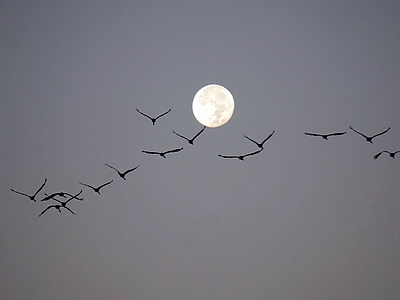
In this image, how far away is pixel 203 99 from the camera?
2983cm

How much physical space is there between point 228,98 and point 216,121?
244 cm

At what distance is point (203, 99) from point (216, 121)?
2.76 meters

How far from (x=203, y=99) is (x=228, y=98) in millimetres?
1359

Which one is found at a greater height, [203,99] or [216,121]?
[203,99]

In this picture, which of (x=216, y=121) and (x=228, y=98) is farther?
(x=228, y=98)

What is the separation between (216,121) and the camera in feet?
90.1

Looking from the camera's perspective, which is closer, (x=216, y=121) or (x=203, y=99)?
(x=216, y=121)

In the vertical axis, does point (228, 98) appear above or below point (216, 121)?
above

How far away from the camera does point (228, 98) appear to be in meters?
29.4
